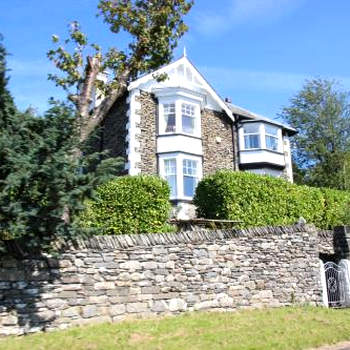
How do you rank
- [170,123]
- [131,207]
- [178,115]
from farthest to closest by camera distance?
[170,123] → [178,115] → [131,207]

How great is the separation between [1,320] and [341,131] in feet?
107

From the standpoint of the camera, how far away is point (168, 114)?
22875mm

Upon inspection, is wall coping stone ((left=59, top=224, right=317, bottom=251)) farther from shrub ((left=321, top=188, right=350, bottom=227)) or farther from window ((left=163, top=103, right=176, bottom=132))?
window ((left=163, top=103, right=176, bottom=132))

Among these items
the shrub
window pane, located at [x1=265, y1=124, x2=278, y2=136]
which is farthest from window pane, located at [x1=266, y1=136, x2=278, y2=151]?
the shrub

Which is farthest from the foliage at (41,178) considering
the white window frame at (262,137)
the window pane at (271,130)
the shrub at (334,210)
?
the window pane at (271,130)

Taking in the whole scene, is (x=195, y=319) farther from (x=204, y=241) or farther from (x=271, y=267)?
(x=271, y=267)

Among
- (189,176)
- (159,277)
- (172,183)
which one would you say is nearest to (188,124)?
(189,176)

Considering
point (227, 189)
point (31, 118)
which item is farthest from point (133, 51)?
point (31, 118)

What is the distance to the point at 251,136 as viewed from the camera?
2608cm

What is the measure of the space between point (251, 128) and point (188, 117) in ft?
15.7

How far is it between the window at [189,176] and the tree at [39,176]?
40.7ft

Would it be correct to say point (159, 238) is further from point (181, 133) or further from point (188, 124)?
point (188, 124)

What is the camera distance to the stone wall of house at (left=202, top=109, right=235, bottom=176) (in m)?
23.6

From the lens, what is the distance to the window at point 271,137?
2677 cm
